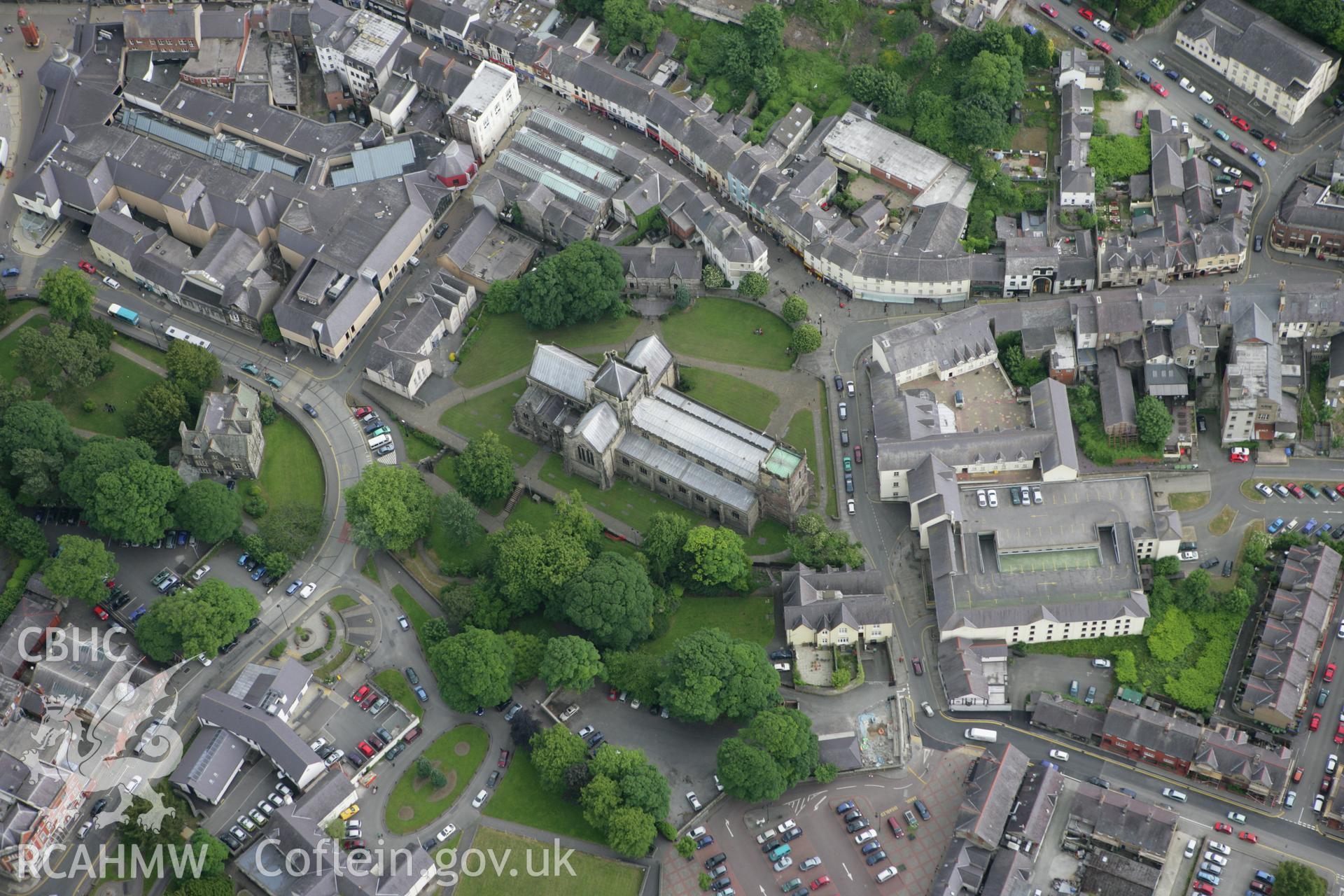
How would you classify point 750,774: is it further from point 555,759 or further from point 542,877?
point 542,877

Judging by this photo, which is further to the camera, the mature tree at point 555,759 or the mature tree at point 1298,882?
the mature tree at point 555,759

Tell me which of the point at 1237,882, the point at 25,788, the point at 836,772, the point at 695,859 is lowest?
the point at 25,788

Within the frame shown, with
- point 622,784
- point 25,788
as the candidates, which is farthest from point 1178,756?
point 25,788

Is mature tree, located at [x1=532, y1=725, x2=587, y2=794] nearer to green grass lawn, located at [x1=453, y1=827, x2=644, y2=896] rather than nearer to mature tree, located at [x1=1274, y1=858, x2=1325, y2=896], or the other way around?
green grass lawn, located at [x1=453, y1=827, x2=644, y2=896]

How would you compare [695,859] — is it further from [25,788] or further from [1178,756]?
[25,788]

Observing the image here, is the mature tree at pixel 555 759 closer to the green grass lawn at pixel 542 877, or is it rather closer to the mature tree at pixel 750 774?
the green grass lawn at pixel 542 877

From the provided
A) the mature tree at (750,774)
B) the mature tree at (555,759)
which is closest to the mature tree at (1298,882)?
Result: the mature tree at (750,774)

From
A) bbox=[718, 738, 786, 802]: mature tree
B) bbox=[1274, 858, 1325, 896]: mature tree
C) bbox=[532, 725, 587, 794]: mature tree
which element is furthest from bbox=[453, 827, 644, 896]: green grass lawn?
bbox=[1274, 858, 1325, 896]: mature tree

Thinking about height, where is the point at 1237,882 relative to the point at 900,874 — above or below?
above
